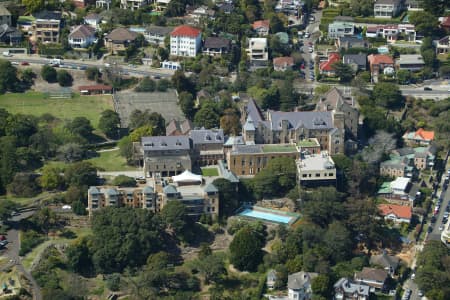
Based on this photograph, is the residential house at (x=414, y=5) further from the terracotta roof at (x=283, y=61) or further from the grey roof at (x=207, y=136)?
the grey roof at (x=207, y=136)

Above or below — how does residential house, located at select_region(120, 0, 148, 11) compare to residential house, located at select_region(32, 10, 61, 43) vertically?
above

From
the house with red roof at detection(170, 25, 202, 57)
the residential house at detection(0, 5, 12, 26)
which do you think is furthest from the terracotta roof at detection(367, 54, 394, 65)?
the residential house at detection(0, 5, 12, 26)

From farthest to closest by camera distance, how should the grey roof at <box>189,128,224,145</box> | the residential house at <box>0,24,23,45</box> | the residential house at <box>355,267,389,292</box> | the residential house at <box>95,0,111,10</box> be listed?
the residential house at <box>95,0,111,10</box> < the residential house at <box>0,24,23,45</box> < the grey roof at <box>189,128,224,145</box> < the residential house at <box>355,267,389,292</box>

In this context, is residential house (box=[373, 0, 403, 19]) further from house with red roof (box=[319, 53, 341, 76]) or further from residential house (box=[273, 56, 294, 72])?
residential house (box=[273, 56, 294, 72])

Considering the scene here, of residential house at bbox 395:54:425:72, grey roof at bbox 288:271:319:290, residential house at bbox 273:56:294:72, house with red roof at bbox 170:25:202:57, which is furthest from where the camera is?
house with red roof at bbox 170:25:202:57

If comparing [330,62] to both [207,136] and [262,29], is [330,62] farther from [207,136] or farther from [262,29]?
[207,136]

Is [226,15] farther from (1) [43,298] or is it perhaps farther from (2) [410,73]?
(1) [43,298]

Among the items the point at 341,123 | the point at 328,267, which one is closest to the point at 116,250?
the point at 328,267

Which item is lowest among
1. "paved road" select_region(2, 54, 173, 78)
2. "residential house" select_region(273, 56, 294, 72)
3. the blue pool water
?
the blue pool water
